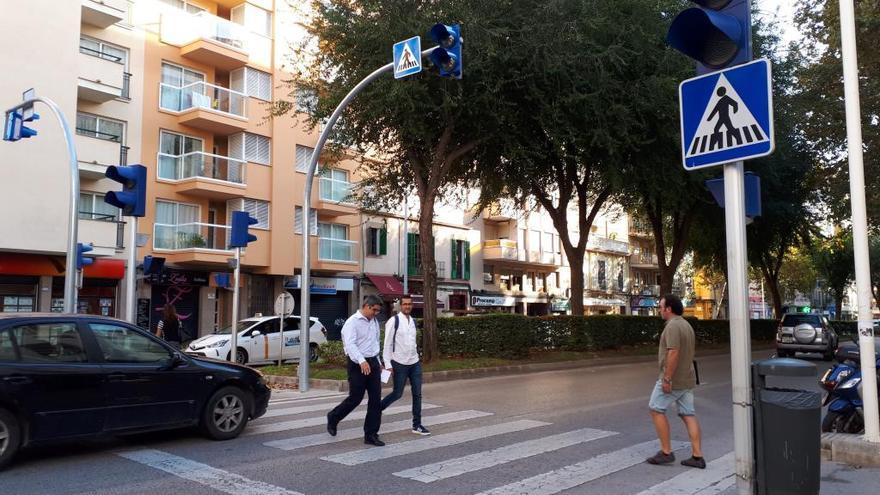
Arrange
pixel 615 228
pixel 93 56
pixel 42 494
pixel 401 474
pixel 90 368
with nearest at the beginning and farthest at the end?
pixel 42 494 → pixel 401 474 → pixel 90 368 → pixel 93 56 → pixel 615 228

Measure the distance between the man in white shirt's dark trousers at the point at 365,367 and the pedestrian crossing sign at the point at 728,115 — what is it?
434cm

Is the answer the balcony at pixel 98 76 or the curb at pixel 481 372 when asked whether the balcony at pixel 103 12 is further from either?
the curb at pixel 481 372

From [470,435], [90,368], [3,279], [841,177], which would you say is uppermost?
[841,177]

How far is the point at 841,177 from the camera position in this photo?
19.5 meters

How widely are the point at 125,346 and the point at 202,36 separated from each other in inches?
927

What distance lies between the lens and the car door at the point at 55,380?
6.54m

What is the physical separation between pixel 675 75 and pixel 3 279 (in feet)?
72.5

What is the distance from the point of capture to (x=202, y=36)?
28109 millimetres

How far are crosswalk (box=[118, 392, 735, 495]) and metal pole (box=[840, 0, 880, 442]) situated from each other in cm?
146

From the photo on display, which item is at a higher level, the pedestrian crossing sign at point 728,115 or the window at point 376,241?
the window at point 376,241

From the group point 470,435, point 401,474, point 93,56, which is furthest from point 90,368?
point 93,56

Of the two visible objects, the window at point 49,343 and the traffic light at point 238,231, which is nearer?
the window at point 49,343

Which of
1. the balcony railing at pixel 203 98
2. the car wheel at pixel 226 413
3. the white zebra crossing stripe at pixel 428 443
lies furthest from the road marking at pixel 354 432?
the balcony railing at pixel 203 98

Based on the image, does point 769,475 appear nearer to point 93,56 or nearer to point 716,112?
point 716,112
